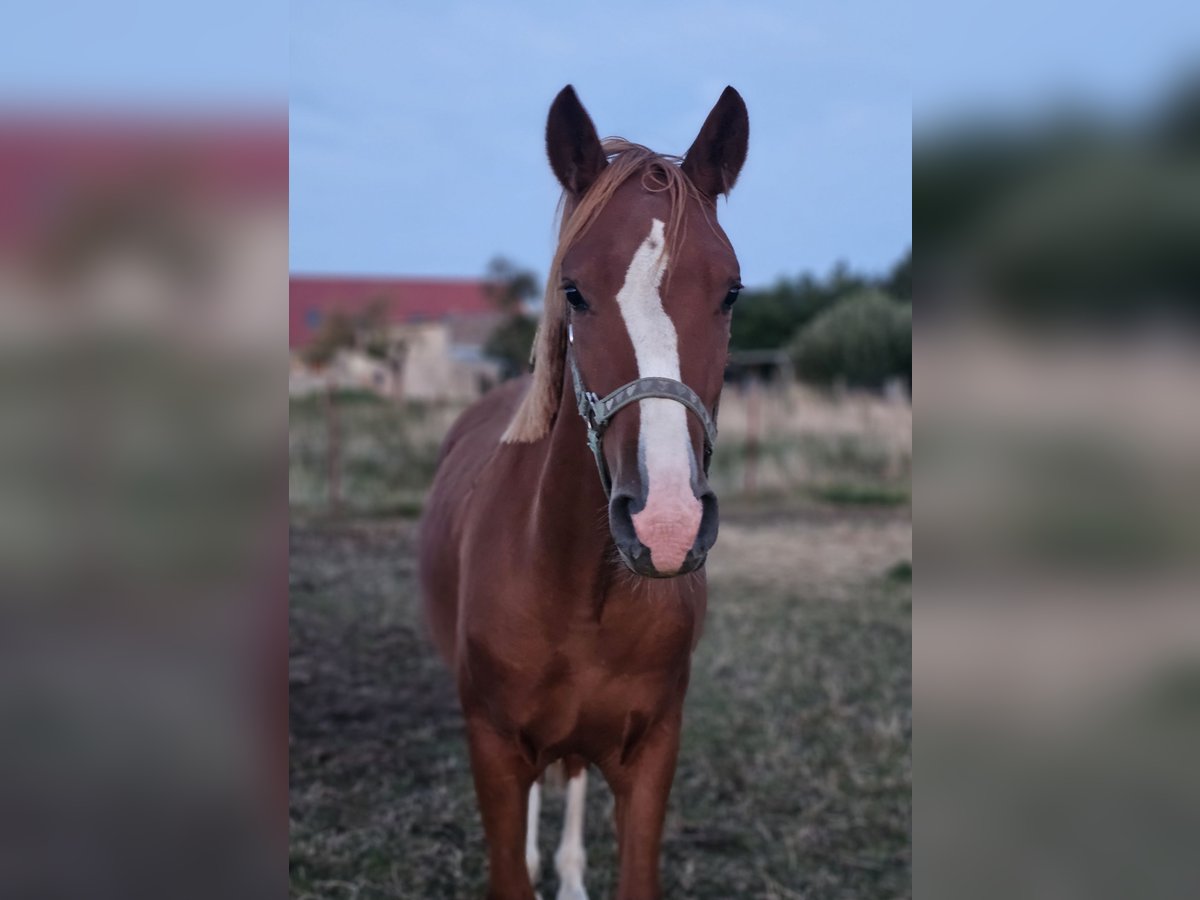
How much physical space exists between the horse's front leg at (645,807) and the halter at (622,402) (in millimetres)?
845

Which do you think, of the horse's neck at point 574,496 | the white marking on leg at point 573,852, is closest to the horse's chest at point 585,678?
the horse's neck at point 574,496

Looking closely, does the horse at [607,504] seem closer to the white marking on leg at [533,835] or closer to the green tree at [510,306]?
the white marking on leg at [533,835]

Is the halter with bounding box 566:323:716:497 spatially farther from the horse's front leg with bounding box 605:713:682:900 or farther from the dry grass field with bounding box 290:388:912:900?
the dry grass field with bounding box 290:388:912:900

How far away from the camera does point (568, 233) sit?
1.90 meters

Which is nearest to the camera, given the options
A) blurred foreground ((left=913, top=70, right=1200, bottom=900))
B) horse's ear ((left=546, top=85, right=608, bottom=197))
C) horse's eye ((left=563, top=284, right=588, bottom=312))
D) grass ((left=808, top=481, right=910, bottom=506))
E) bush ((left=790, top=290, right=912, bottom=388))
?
blurred foreground ((left=913, top=70, right=1200, bottom=900))

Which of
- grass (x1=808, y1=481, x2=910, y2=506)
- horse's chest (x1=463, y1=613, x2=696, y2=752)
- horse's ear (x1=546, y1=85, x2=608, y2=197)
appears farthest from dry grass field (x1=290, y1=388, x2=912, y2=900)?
grass (x1=808, y1=481, x2=910, y2=506)

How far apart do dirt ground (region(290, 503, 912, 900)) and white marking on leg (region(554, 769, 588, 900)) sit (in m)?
0.14

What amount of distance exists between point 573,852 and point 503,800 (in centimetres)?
95

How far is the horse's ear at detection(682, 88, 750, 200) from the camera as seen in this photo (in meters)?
2.03

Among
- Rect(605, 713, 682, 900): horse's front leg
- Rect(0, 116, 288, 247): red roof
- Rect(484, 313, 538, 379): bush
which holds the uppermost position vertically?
Rect(484, 313, 538, 379): bush

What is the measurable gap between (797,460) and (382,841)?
9793 mm

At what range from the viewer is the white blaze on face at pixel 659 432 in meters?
1.49

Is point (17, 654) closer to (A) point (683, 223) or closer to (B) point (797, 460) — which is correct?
(A) point (683, 223)

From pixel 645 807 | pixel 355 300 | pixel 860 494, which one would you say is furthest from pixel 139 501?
pixel 355 300
